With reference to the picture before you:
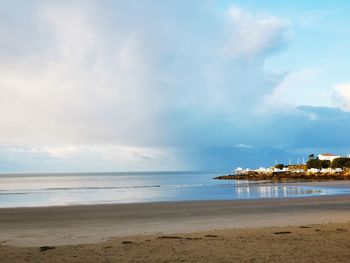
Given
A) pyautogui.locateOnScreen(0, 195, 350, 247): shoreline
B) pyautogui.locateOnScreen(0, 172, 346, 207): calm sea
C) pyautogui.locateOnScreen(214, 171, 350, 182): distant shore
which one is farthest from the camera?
pyautogui.locateOnScreen(214, 171, 350, 182): distant shore

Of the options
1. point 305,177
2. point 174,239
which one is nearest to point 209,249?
point 174,239

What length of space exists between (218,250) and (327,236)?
4296 mm

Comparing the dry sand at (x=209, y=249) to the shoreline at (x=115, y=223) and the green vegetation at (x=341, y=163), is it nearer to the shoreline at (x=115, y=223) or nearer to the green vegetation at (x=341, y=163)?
the shoreline at (x=115, y=223)

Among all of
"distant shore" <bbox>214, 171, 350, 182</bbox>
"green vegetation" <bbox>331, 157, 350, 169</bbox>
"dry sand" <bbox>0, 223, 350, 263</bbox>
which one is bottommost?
"dry sand" <bbox>0, 223, 350, 263</bbox>

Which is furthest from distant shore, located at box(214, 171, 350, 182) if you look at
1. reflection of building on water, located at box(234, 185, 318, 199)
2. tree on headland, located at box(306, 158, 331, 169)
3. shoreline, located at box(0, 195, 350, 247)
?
shoreline, located at box(0, 195, 350, 247)

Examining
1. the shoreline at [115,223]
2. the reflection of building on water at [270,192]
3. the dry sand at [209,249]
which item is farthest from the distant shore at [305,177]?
the dry sand at [209,249]

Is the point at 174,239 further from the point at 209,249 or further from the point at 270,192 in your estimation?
the point at 270,192

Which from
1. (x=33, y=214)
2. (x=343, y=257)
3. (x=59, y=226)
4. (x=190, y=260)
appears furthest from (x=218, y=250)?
(x=33, y=214)

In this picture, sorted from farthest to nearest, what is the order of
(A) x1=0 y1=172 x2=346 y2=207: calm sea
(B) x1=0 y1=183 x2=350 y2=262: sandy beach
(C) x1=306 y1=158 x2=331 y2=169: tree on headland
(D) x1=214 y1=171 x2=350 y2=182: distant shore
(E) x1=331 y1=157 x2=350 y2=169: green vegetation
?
1. (C) x1=306 y1=158 x2=331 y2=169: tree on headland
2. (E) x1=331 y1=157 x2=350 y2=169: green vegetation
3. (D) x1=214 y1=171 x2=350 y2=182: distant shore
4. (A) x1=0 y1=172 x2=346 y2=207: calm sea
5. (B) x1=0 y1=183 x2=350 y2=262: sandy beach

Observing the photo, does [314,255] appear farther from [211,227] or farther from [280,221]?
[280,221]

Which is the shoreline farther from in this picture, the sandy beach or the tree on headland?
the tree on headland

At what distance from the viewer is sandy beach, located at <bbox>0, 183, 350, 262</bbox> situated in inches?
402

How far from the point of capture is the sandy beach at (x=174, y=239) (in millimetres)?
10219

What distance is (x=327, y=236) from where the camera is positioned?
1308 cm
